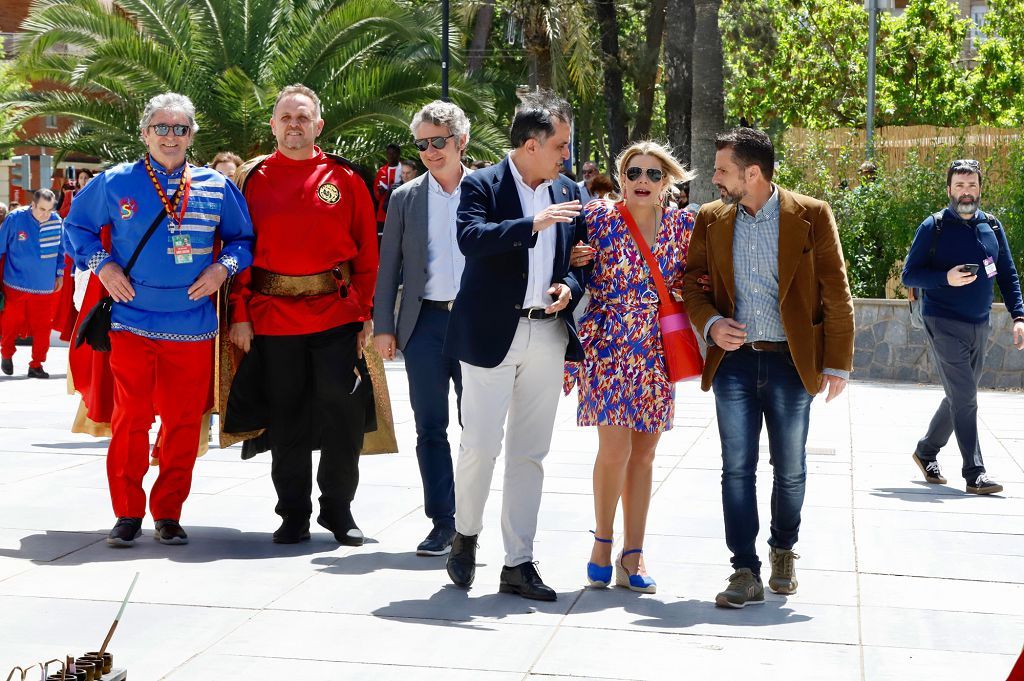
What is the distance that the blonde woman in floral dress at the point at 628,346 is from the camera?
226 inches

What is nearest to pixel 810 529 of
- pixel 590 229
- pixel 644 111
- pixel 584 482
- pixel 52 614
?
pixel 584 482

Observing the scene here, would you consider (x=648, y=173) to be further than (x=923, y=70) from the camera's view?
No

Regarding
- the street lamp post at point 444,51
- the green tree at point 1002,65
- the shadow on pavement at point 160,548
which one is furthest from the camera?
the green tree at point 1002,65

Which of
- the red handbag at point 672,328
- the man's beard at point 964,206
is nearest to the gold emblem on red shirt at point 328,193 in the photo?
the red handbag at point 672,328

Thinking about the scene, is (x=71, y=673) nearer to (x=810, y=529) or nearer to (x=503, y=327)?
(x=503, y=327)

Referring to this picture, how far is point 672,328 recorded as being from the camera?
5.73 m

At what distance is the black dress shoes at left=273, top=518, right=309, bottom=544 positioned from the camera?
6.68 meters

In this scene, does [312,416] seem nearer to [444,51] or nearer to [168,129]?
[168,129]

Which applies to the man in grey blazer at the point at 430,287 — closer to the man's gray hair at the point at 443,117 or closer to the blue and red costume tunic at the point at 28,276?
the man's gray hair at the point at 443,117

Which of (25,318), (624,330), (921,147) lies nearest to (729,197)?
(624,330)

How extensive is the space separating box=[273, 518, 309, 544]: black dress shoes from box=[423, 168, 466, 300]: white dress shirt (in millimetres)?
1255

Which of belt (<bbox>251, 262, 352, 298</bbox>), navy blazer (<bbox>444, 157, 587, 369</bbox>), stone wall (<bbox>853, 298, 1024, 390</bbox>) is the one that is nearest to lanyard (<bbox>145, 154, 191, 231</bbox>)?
belt (<bbox>251, 262, 352, 298</bbox>)

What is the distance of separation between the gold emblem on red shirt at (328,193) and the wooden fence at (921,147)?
1188 cm

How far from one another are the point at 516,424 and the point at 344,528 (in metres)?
1.39
